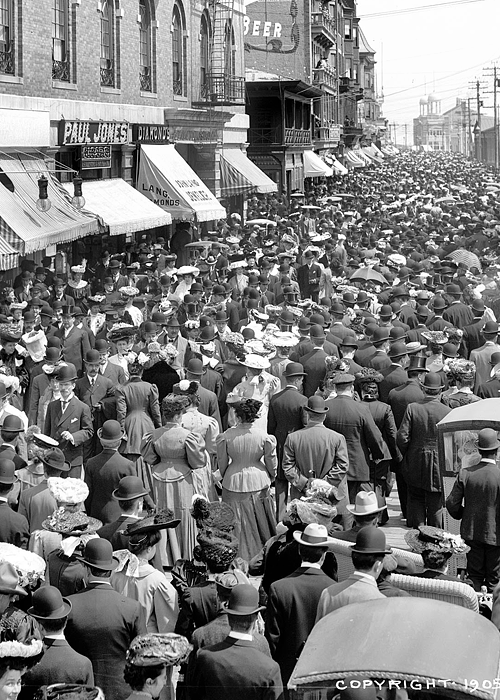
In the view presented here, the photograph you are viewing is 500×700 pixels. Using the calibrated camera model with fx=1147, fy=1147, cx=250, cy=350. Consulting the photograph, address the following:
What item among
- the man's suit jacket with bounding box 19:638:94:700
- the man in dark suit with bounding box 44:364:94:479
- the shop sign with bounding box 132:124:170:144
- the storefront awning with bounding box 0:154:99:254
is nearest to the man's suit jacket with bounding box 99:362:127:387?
the man in dark suit with bounding box 44:364:94:479

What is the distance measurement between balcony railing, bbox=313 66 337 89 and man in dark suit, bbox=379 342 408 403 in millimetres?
58241

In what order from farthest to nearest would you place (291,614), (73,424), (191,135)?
1. (191,135)
2. (73,424)
3. (291,614)

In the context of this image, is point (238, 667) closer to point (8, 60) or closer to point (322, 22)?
point (8, 60)

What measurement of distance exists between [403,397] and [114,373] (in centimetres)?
301

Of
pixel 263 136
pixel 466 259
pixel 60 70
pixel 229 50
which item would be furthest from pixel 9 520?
pixel 263 136

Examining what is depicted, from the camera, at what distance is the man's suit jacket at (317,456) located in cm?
958

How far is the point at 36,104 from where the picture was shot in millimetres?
21797

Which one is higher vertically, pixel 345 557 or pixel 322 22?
pixel 322 22

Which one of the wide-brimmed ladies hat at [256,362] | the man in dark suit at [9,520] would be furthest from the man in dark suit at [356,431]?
the man in dark suit at [9,520]

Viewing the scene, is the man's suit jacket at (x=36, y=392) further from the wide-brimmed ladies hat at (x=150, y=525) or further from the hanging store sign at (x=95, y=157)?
the hanging store sign at (x=95, y=157)

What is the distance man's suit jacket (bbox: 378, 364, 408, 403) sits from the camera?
1196 cm

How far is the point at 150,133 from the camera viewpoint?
96.8 feet

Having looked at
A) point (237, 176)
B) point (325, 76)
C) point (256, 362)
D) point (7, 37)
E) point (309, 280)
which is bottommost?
point (256, 362)

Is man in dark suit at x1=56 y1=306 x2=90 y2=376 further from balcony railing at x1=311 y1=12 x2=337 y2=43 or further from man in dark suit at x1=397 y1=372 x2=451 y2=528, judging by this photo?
balcony railing at x1=311 y1=12 x2=337 y2=43
